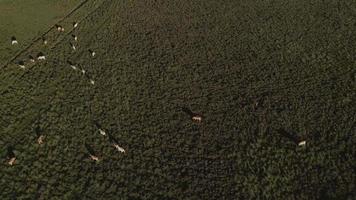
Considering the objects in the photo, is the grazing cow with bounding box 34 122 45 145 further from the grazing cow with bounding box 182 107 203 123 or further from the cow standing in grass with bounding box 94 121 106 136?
the grazing cow with bounding box 182 107 203 123

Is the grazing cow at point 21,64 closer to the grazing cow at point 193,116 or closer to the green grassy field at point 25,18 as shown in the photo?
the green grassy field at point 25,18

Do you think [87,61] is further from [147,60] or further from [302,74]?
[302,74]

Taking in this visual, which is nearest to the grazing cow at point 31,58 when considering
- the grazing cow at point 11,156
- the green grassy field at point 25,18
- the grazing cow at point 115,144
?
the green grassy field at point 25,18

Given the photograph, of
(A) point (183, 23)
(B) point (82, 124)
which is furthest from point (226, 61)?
(B) point (82, 124)

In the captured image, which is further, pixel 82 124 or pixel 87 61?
pixel 87 61

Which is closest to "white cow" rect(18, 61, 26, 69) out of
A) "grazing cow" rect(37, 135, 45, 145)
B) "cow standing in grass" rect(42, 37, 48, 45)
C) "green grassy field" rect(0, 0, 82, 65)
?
"green grassy field" rect(0, 0, 82, 65)
